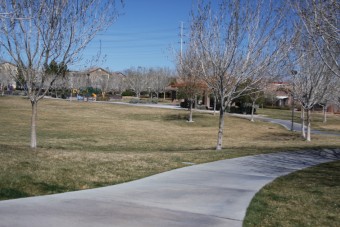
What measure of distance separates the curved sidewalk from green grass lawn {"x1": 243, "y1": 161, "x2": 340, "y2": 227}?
0.23m

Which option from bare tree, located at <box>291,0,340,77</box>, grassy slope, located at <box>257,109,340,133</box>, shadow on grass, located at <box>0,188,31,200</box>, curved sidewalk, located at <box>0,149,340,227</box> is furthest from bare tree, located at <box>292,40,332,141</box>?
shadow on grass, located at <box>0,188,31,200</box>

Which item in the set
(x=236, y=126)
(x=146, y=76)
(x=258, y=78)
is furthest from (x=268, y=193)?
(x=146, y=76)

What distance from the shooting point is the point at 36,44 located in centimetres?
1202

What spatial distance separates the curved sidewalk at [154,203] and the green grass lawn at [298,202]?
0.76 ft

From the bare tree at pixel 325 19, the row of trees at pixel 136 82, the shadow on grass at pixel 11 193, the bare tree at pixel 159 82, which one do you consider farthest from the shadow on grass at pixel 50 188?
the bare tree at pixel 159 82

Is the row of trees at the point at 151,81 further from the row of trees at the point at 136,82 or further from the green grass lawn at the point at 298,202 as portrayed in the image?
the green grass lawn at the point at 298,202

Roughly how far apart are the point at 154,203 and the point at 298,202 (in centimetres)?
255

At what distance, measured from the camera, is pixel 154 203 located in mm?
6664

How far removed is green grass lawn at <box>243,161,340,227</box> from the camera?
6215mm

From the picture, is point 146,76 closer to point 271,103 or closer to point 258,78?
point 271,103

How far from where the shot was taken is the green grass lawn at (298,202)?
6.21m

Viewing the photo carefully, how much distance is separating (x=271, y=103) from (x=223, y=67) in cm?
7300

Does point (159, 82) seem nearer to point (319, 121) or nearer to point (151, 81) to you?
point (151, 81)

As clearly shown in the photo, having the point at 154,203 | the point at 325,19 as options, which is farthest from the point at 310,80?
the point at 154,203
